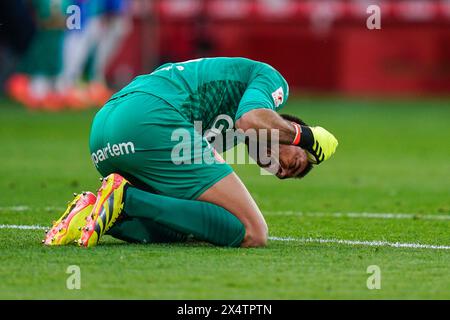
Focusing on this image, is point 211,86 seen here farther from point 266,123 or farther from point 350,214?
point 350,214

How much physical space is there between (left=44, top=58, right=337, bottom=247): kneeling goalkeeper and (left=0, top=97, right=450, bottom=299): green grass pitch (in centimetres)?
16

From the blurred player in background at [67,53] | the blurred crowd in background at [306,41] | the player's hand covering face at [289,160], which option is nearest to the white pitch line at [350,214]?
the player's hand covering face at [289,160]

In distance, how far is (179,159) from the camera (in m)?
6.62

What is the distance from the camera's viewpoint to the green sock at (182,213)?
6555mm

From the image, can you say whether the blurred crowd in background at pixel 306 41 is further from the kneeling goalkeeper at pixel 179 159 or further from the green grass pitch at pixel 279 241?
the kneeling goalkeeper at pixel 179 159

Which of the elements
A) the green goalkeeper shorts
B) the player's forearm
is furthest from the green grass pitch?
the player's forearm

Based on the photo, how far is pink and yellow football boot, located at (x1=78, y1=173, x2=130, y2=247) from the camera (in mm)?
6516

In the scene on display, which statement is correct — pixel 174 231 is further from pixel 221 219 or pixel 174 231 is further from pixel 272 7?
pixel 272 7

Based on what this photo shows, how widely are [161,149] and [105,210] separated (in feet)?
1.54

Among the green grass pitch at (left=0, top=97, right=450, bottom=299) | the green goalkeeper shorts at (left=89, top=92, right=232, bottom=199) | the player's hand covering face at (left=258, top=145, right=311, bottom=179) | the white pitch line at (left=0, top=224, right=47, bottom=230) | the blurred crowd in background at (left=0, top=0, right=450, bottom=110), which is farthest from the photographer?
the blurred crowd in background at (left=0, top=0, right=450, bottom=110)

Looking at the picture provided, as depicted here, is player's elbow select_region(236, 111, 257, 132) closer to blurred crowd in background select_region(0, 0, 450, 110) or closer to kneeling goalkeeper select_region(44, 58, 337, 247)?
kneeling goalkeeper select_region(44, 58, 337, 247)

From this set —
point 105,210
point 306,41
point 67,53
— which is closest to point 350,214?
point 105,210
